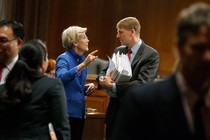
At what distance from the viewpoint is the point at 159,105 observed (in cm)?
154

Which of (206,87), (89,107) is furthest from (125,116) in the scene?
(89,107)

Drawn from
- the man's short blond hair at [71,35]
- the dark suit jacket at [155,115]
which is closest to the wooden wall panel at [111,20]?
the man's short blond hair at [71,35]

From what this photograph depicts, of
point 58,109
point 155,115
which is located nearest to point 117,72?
point 58,109

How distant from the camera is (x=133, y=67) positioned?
4.00 metres

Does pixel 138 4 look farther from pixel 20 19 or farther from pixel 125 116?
pixel 125 116

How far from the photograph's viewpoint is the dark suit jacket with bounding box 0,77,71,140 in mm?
2486

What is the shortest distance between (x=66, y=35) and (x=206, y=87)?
279 centimetres

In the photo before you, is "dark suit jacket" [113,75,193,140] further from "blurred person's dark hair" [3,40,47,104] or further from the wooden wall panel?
the wooden wall panel

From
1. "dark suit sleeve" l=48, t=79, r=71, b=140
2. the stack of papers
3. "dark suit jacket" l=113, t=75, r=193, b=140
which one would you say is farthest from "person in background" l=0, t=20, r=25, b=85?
"dark suit jacket" l=113, t=75, r=193, b=140

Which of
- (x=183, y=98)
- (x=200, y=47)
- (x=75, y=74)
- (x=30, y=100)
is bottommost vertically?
(x=75, y=74)

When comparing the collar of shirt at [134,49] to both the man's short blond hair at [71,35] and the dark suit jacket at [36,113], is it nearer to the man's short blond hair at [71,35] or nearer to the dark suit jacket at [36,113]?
the man's short blond hair at [71,35]

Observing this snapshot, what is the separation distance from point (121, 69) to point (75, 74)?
41 centimetres

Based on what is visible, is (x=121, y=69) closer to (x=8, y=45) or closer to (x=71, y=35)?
(x=71, y=35)

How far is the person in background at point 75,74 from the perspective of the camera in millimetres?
4055
